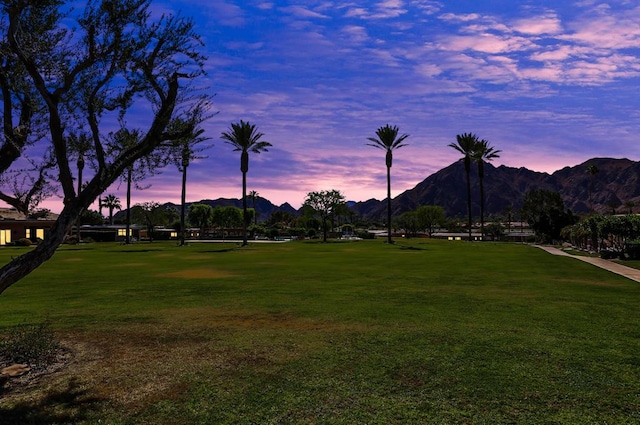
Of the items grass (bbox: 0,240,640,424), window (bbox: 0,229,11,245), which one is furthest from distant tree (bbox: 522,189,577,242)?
window (bbox: 0,229,11,245)

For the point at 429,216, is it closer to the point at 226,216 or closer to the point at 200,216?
the point at 226,216

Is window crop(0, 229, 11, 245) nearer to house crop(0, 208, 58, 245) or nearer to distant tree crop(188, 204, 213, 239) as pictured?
house crop(0, 208, 58, 245)

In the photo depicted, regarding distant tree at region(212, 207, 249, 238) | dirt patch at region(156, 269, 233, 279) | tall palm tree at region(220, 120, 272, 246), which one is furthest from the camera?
distant tree at region(212, 207, 249, 238)

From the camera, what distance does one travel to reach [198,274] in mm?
32094

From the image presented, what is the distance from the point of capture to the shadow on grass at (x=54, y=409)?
26.1ft

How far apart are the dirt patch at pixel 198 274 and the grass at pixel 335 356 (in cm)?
680

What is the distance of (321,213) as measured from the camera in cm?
10819

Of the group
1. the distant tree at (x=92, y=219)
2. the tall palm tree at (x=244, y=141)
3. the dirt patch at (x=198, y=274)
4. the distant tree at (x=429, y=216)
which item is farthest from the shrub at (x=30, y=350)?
the distant tree at (x=92, y=219)

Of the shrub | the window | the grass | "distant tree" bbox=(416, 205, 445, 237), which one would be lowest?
the grass

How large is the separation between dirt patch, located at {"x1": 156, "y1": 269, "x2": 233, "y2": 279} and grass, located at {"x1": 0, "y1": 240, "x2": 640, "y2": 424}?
6799mm

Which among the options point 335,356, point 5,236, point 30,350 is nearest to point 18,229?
point 5,236

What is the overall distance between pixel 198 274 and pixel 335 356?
22490mm

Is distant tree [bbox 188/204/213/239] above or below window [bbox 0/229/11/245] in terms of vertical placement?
above

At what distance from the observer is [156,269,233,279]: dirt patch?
3012cm
